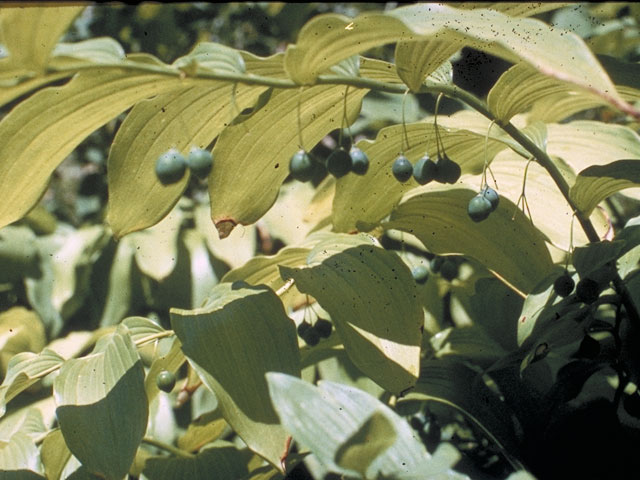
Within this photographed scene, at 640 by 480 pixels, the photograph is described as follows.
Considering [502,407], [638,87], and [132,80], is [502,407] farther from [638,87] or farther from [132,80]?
[132,80]

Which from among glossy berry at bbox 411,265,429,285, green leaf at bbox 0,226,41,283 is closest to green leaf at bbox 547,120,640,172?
glossy berry at bbox 411,265,429,285

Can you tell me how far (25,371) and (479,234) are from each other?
716mm

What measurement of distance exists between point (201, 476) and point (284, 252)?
1.29 ft

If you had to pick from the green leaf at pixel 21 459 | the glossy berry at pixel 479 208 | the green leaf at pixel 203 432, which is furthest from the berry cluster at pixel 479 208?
the green leaf at pixel 21 459

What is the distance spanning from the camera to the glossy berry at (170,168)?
0.90 meters

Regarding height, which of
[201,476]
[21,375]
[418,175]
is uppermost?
[418,175]

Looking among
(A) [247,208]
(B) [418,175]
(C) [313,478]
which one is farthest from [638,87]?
(C) [313,478]

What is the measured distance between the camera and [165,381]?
1.05 m

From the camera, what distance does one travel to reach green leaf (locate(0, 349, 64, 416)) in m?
0.97

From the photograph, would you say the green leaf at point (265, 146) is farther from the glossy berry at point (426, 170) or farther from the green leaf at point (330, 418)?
the green leaf at point (330, 418)

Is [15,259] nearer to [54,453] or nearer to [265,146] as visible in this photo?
[54,453]

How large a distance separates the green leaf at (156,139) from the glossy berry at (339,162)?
0.13 meters

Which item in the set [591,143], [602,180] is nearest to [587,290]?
[602,180]

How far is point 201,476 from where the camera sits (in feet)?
3.76
